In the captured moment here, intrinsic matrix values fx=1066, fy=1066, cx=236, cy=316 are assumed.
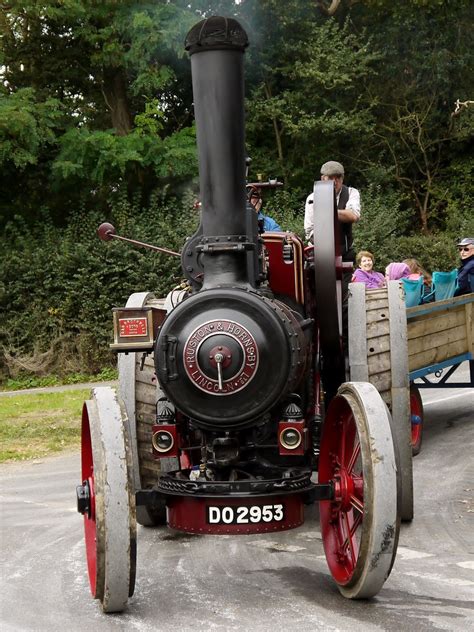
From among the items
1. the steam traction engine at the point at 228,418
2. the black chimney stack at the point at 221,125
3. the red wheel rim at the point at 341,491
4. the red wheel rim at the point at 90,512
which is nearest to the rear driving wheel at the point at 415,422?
the red wheel rim at the point at 341,491

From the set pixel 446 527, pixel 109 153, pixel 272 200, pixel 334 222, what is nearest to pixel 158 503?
pixel 334 222

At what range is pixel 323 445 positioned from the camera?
5.13 metres

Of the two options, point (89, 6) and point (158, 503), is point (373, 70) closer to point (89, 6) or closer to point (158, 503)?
point (89, 6)

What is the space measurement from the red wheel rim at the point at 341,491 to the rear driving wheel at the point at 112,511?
39.5 inches

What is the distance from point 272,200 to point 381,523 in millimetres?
15615

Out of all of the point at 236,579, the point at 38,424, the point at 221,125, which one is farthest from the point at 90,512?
the point at 38,424

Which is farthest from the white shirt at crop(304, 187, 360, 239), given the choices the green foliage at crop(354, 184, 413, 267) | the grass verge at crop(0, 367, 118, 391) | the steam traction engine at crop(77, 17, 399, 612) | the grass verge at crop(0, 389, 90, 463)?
the green foliage at crop(354, 184, 413, 267)

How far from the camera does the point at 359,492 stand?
482 centimetres

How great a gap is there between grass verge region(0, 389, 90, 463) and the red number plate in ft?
15.4

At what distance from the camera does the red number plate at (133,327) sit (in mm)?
5070

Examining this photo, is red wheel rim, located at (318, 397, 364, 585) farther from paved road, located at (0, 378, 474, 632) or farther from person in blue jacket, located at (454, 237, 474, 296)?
person in blue jacket, located at (454, 237, 474, 296)

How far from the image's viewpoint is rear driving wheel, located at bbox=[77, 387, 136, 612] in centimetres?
437

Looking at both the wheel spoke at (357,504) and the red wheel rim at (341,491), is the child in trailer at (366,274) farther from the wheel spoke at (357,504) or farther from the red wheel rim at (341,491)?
the wheel spoke at (357,504)

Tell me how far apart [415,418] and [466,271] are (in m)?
2.12
